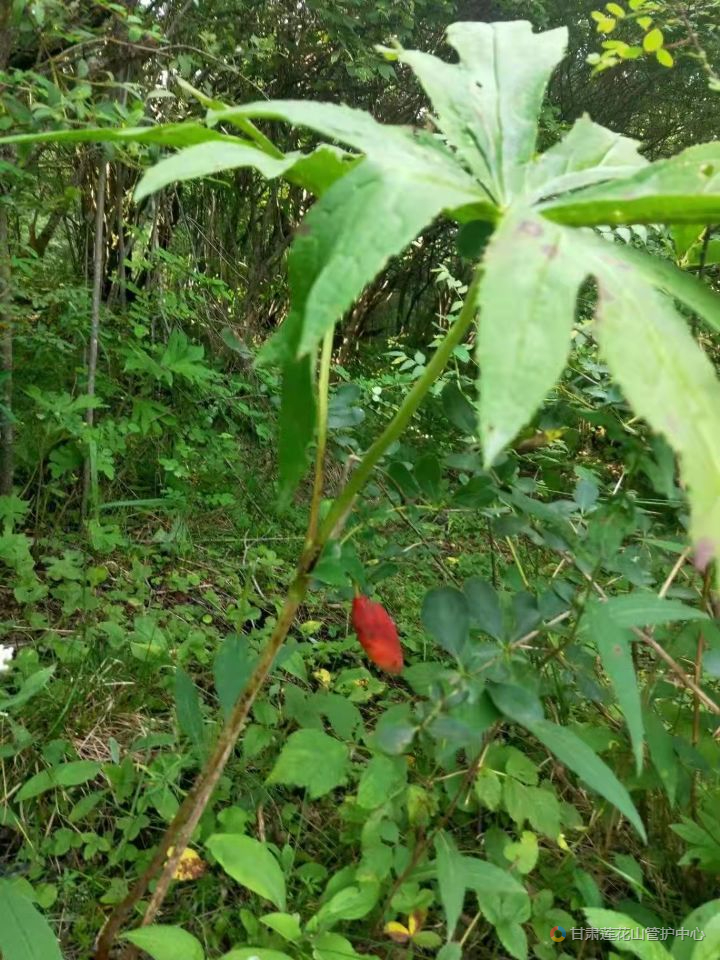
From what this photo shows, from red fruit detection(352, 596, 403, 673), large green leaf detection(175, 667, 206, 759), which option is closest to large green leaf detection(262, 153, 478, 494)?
red fruit detection(352, 596, 403, 673)

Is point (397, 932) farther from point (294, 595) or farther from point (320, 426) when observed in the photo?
point (320, 426)

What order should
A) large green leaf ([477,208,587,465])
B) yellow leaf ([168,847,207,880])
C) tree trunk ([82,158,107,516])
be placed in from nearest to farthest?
1. large green leaf ([477,208,587,465])
2. yellow leaf ([168,847,207,880])
3. tree trunk ([82,158,107,516])

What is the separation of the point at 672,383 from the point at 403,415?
251 millimetres

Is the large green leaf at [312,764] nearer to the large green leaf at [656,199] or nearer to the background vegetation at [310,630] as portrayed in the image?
the background vegetation at [310,630]

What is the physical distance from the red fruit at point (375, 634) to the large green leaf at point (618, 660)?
0.31 metres

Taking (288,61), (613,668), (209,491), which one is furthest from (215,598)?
(288,61)

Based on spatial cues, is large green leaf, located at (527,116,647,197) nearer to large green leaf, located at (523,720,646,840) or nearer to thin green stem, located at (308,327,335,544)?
thin green stem, located at (308,327,335,544)

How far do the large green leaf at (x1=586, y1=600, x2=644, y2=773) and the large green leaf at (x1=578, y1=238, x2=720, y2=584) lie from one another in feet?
1.18

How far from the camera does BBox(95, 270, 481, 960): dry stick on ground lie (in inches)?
21.4

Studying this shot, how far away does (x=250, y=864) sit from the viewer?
0.86m

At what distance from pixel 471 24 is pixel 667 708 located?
3.44ft

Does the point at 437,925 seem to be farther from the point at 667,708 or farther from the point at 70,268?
the point at 70,268

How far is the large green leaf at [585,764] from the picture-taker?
2.11 feet

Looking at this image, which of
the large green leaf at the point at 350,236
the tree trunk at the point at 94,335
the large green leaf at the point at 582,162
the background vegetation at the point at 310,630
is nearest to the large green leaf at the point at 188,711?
the background vegetation at the point at 310,630
